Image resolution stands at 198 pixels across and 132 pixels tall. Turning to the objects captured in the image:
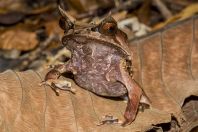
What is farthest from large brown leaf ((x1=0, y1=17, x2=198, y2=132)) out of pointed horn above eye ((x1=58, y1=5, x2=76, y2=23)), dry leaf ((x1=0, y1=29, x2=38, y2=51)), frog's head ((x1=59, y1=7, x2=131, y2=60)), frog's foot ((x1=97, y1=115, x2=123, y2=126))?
dry leaf ((x1=0, y1=29, x2=38, y2=51))

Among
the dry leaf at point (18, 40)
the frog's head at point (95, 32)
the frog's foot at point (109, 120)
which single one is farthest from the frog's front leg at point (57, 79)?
the dry leaf at point (18, 40)

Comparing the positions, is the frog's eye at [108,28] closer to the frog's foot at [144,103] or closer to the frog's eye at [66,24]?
the frog's eye at [66,24]

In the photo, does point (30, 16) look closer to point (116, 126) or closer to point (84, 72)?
point (84, 72)

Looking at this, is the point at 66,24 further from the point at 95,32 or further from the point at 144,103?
the point at 144,103

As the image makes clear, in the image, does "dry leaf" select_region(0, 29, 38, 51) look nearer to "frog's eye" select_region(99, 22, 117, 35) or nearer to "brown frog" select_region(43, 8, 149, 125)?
"brown frog" select_region(43, 8, 149, 125)

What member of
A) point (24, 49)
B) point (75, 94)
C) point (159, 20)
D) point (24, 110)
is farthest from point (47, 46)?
point (24, 110)

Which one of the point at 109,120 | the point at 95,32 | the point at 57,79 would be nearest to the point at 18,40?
the point at 57,79
